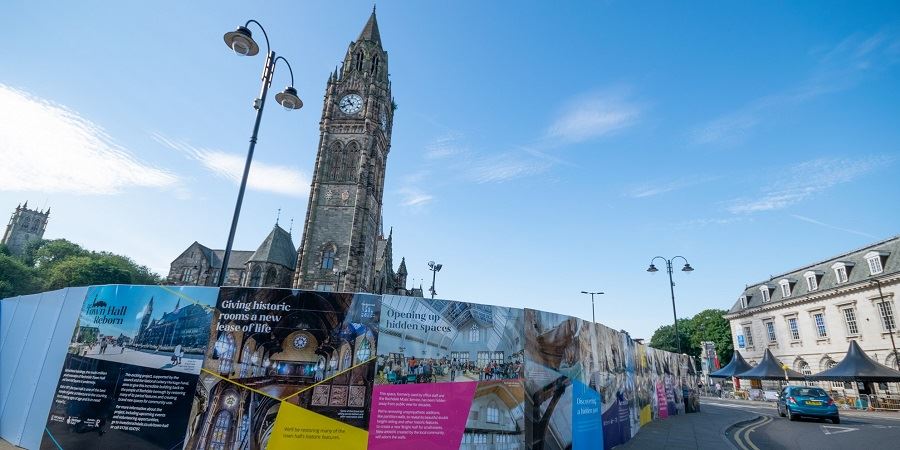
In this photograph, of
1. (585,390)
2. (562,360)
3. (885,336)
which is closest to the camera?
(562,360)

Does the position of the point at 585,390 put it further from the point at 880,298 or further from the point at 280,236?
the point at 280,236

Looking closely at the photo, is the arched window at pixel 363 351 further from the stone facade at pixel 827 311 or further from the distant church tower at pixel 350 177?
the stone facade at pixel 827 311

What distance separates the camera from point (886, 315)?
32.5 meters

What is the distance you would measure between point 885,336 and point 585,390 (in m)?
38.6

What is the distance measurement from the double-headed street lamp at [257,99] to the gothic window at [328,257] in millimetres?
27998

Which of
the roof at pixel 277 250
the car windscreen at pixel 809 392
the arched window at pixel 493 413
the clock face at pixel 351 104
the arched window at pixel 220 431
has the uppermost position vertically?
the clock face at pixel 351 104

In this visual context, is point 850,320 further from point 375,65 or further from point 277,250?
point 277,250

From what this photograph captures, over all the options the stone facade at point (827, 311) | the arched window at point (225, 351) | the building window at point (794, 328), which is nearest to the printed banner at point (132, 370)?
the arched window at point (225, 351)

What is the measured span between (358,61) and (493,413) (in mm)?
46230

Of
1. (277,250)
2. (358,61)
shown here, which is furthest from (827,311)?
(277,250)

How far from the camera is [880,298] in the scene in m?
33.0

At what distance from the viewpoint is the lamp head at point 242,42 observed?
8.63 meters

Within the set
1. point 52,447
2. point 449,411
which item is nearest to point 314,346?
point 449,411

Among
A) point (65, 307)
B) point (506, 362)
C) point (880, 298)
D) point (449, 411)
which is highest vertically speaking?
point (880, 298)
